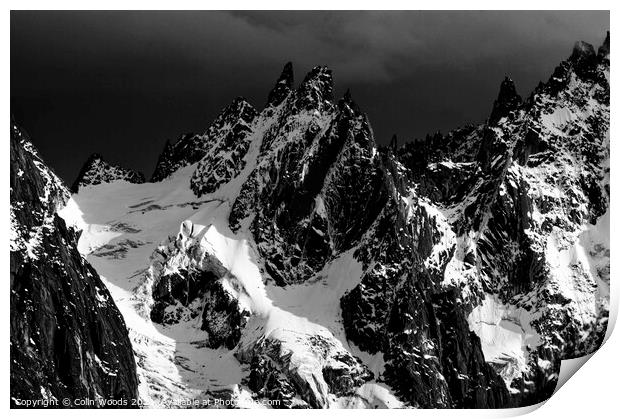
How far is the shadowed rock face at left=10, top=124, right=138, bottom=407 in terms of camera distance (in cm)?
7925

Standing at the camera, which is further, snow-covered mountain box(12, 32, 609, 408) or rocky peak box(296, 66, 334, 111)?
rocky peak box(296, 66, 334, 111)

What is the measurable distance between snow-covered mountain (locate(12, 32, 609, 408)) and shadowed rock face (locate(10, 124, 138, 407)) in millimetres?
20106

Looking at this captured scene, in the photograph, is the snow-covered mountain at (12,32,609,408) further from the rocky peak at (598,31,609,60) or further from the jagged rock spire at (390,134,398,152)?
the rocky peak at (598,31,609,60)

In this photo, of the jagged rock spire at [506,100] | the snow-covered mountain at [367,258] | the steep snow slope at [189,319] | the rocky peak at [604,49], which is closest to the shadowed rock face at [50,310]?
the steep snow slope at [189,319]

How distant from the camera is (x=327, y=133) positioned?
138 meters

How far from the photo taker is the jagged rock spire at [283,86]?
87.3 meters

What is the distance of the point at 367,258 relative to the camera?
132m

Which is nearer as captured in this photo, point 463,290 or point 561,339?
point 561,339

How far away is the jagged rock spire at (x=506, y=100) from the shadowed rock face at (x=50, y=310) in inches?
1193

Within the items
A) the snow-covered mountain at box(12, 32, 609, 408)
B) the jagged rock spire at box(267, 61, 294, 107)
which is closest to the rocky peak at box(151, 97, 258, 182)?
the snow-covered mountain at box(12, 32, 609, 408)

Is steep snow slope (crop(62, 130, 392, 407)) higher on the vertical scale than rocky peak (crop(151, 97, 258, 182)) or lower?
lower
